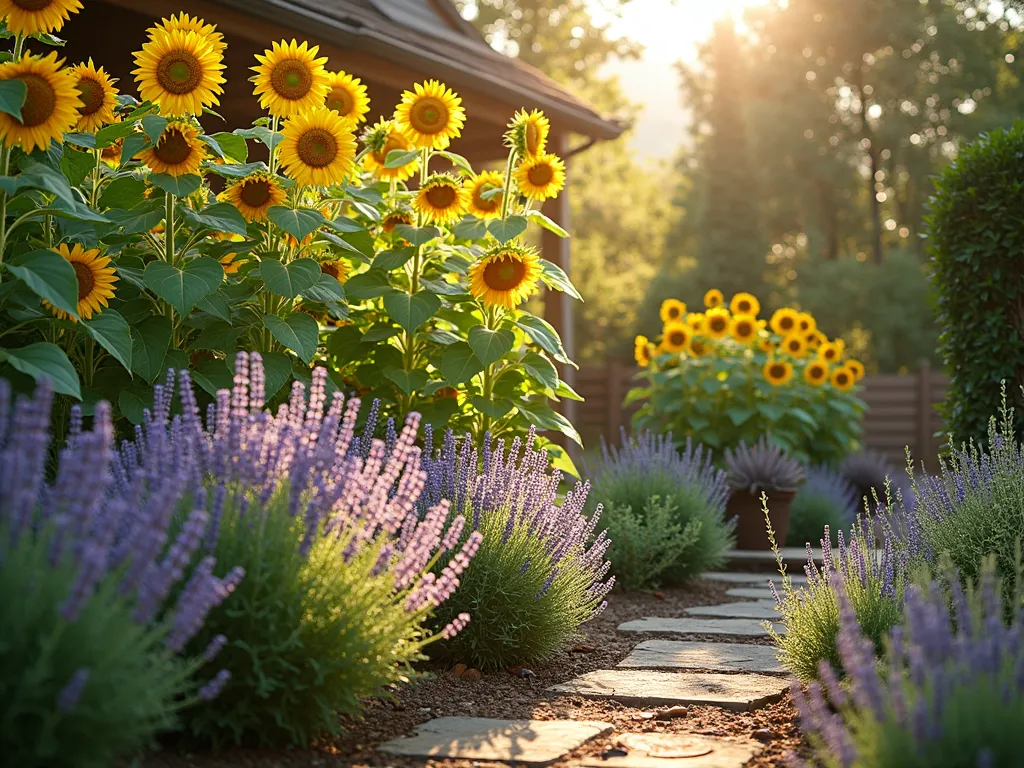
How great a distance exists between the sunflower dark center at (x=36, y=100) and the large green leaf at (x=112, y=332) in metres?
0.59

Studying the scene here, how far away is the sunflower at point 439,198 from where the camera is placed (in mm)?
4258

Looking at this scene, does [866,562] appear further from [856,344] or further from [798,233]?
[798,233]

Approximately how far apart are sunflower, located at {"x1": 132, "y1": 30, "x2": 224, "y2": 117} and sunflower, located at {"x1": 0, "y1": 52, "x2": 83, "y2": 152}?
0.71 metres

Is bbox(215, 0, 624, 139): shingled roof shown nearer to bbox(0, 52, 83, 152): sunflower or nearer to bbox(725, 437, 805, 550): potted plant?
bbox(725, 437, 805, 550): potted plant

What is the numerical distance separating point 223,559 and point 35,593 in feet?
1.71

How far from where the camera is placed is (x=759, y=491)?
21.2ft

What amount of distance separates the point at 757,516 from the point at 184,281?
166 inches

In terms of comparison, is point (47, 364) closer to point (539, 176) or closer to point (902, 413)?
point (539, 176)

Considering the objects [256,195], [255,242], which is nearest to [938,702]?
[256,195]

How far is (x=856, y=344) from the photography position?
24.2 metres

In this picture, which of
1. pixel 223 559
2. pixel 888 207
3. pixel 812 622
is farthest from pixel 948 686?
pixel 888 207

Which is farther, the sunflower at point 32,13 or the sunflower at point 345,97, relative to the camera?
the sunflower at point 345,97

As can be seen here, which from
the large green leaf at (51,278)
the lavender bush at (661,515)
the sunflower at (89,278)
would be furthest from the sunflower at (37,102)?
the lavender bush at (661,515)

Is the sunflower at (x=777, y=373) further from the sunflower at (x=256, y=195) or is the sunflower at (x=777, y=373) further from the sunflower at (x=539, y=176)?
the sunflower at (x=256, y=195)
